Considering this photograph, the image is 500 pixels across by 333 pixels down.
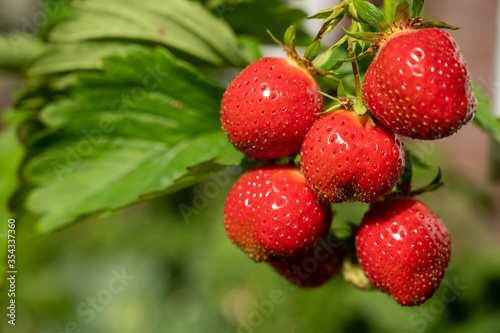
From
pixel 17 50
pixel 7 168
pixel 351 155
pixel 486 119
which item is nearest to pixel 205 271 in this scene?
pixel 7 168

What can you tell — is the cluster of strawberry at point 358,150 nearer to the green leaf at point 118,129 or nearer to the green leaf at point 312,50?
the green leaf at point 312,50

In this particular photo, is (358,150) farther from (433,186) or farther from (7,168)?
(7,168)

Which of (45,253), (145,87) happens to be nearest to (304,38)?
(145,87)

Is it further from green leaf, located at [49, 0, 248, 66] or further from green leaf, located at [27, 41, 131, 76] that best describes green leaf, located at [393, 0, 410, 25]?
green leaf, located at [27, 41, 131, 76]

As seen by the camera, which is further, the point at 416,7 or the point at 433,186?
the point at 433,186

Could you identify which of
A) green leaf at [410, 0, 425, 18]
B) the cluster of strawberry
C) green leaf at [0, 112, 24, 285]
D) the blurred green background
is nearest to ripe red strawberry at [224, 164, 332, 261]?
the cluster of strawberry

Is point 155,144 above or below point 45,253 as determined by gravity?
above

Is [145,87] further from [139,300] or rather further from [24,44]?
[139,300]

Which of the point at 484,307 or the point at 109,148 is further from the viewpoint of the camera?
the point at 484,307
